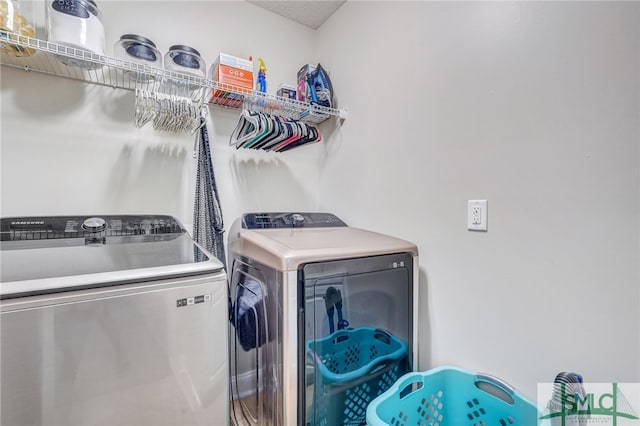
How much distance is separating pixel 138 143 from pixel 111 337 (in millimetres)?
1156

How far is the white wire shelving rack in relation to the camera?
1.18m

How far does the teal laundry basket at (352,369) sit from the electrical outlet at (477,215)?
0.62 metres

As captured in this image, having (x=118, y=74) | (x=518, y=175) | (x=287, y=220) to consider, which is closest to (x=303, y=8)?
(x=118, y=74)

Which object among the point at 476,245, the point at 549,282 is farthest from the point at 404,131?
the point at 549,282

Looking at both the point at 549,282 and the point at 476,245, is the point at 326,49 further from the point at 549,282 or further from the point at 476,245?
the point at 549,282

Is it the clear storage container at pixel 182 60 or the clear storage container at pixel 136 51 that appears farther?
the clear storage container at pixel 182 60

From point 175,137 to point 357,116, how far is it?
3.65 feet

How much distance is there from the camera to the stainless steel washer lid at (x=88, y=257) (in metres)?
0.79

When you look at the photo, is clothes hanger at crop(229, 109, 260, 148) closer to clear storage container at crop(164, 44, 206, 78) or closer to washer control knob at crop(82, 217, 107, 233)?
clear storage container at crop(164, 44, 206, 78)

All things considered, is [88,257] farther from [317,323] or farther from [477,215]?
[477,215]

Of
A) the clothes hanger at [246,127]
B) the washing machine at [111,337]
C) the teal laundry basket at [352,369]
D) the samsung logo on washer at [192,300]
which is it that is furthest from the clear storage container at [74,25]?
the teal laundry basket at [352,369]

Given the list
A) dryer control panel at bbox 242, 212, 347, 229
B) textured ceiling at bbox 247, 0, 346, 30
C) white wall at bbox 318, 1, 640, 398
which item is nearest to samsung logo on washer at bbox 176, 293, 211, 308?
dryer control panel at bbox 242, 212, 347, 229

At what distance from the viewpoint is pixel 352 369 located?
1392 mm

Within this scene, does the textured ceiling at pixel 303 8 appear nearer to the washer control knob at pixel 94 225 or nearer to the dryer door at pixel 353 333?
the washer control knob at pixel 94 225
